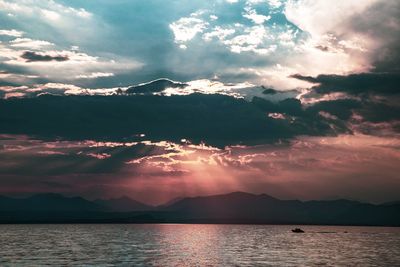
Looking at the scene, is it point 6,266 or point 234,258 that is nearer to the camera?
point 6,266

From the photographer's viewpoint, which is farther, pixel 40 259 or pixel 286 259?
pixel 286 259

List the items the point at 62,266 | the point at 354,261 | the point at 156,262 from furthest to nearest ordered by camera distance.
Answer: the point at 354,261
the point at 156,262
the point at 62,266

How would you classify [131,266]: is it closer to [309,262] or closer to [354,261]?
[309,262]

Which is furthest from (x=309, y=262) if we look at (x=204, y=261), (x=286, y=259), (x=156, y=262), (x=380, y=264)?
(x=156, y=262)

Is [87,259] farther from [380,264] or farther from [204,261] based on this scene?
[380,264]

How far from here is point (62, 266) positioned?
10556cm

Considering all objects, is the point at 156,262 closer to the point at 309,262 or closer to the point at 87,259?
the point at 87,259

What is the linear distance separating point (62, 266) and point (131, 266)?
14.9 m

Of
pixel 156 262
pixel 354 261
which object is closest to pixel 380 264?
pixel 354 261

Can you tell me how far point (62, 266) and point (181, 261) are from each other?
29955 mm

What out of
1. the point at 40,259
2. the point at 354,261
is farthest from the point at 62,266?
the point at 354,261

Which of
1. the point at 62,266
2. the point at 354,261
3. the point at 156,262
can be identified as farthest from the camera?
the point at 354,261

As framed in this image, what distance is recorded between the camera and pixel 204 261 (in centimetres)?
12169

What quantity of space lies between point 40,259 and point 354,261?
80966 mm
